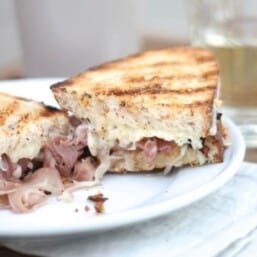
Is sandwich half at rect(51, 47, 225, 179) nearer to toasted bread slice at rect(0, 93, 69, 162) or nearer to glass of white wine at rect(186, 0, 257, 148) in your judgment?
toasted bread slice at rect(0, 93, 69, 162)

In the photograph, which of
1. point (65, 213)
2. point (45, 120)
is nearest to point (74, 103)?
point (45, 120)

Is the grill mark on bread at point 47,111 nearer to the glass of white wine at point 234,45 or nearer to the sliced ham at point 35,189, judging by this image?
the sliced ham at point 35,189

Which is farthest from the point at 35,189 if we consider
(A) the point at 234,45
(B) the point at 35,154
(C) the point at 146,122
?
(A) the point at 234,45

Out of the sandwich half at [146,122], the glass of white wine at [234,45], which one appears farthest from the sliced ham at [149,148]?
the glass of white wine at [234,45]

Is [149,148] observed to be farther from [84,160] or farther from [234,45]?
[234,45]

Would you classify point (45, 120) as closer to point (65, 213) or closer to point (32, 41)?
point (65, 213)

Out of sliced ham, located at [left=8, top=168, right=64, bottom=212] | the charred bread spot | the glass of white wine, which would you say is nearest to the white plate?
sliced ham, located at [left=8, top=168, right=64, bottom=212]

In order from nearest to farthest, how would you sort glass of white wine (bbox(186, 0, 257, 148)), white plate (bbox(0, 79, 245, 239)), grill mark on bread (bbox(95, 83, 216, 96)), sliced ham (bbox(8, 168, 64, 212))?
white plate (bbox(0, 79, 245, 239)), sliced ham (bbox(8, 168, 64, 212)), grill mark on bread (bbox(95, 83, 216, 96)), glass of white wine (bbox(186, 0, 257, 148))
